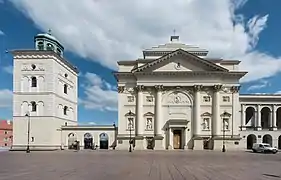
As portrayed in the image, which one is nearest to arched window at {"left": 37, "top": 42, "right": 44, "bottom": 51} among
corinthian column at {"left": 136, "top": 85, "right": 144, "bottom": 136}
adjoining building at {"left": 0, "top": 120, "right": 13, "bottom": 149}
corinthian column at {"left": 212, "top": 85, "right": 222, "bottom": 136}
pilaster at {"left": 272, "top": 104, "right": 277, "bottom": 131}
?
corinthian column at {"left": 136, "top": 85, "right": 144, "bottom": 136}

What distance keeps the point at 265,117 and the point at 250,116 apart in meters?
4.21

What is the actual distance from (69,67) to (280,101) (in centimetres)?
4704

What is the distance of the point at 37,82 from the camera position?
2606 inches

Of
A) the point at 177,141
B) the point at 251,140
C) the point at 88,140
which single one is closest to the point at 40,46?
the point at 88,140

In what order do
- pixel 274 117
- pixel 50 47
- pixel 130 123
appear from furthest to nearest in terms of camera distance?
pixel 274 117, pixel 50 47, pixel 130 123

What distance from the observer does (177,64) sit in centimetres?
6638

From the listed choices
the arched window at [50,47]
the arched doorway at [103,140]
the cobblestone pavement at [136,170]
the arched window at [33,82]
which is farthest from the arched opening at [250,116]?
the cobblestone pavement at [136,170]

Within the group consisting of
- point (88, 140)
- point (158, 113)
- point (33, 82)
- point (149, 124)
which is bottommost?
point (88, 140)

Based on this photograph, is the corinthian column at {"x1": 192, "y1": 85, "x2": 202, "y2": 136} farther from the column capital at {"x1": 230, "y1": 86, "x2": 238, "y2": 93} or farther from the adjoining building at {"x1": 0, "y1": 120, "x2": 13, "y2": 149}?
the adjoining building at {"x1": 0, "y1": 120, "x2": 13, "y2": 149}

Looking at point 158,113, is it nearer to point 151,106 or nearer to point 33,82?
point 151,106

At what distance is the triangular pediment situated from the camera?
6569 centimetres

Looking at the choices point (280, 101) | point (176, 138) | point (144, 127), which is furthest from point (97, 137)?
point (280, 101)

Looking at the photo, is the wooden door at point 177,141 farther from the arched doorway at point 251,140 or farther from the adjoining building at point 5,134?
the adjoining building at point 5,134

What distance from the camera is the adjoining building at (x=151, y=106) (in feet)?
214
